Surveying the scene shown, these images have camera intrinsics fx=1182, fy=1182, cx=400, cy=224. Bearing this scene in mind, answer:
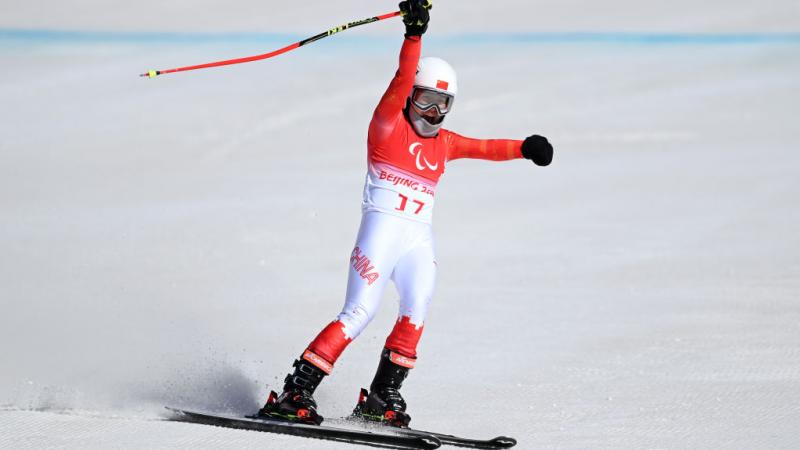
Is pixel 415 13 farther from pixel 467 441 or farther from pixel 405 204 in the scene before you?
pixel 467 441

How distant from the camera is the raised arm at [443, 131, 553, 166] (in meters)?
5.49

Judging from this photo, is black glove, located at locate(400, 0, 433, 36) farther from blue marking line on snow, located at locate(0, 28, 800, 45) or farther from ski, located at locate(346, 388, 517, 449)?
blue marking line on snow, located at locate(0, 28, 800, 45)

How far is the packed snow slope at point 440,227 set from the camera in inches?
237

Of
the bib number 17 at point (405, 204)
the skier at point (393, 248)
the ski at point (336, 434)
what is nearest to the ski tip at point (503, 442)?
the ski at point (336, 434)

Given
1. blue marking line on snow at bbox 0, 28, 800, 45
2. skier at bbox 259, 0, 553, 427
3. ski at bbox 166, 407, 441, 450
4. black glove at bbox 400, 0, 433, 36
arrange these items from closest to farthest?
black glove at bbox 400, 0, 433, 36
ski at bbox 166, 407, 441, 450
skier at bbox 259, 0, 553, 427
blue marking line on snow at bbox 0, 28, 800, 45

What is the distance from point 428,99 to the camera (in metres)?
5.21

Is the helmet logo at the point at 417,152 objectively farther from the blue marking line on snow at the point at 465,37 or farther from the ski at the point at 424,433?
the blue marking line on snow at the point at 465,37

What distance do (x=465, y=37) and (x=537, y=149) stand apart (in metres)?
15.9

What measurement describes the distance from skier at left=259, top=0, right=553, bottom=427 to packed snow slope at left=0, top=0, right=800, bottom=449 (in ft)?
1.14

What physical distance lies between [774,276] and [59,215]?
654 cm

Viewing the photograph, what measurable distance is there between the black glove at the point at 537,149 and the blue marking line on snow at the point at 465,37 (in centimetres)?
1361

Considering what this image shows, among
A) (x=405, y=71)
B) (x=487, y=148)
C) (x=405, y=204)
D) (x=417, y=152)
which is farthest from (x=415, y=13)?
(x=487, y=148)

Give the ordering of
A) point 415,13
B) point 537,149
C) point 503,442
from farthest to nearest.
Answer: point 537,149 → point 503,442 → point 415,13

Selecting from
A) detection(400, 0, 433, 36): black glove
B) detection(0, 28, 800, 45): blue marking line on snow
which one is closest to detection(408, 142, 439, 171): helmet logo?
detection(400, 0, 433, 36): black glove
